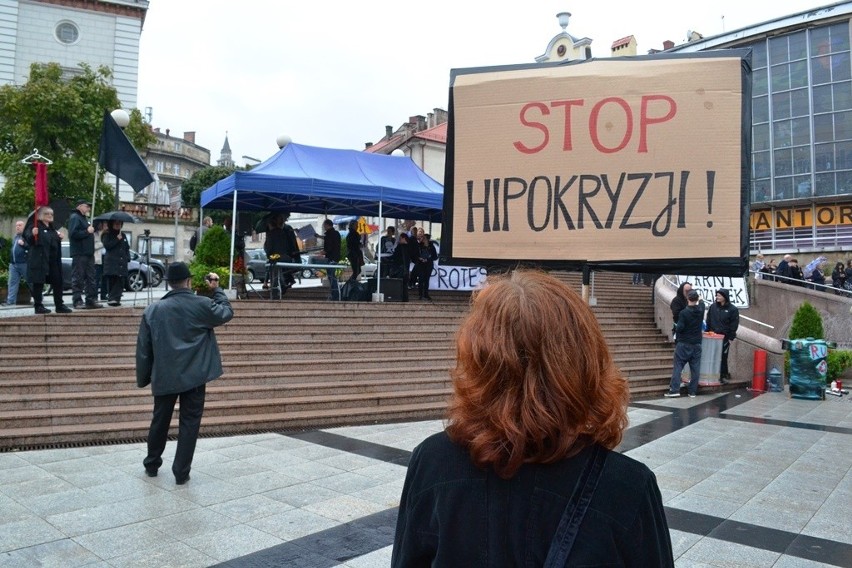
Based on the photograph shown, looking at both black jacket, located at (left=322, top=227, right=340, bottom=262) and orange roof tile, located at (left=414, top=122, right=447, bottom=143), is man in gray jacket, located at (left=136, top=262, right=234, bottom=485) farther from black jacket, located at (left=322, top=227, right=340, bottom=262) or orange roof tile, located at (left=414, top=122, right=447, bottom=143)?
orange roof tile, located at (left=414, top=122, right=447, bottom=143)

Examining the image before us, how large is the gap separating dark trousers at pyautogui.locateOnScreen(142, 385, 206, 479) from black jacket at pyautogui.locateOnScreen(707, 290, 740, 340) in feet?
34.7

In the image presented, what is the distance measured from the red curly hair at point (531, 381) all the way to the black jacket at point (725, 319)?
505 inches

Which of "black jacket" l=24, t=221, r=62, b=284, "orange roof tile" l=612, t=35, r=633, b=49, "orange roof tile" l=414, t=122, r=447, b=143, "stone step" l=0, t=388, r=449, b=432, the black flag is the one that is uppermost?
"orange roof tile" l=612, t=35, r=633, b=49

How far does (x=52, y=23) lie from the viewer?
135ft

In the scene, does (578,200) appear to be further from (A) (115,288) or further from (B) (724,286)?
(B) (724,286)

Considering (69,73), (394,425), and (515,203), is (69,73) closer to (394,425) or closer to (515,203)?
(394,425)

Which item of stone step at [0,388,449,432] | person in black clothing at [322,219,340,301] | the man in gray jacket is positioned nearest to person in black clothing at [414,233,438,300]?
person in black clothing at [322,219,340,301]

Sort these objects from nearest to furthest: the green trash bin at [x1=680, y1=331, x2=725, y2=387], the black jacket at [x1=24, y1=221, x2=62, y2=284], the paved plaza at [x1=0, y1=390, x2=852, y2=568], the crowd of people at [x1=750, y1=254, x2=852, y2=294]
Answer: the paved plaza at [x1=0, y1=390, x2=852, y2=568] → the black jacket at [x1=24, y1=221, x2=62, y2=284] → the green trash bin at [x1=680, y1=331, x2=725, y2=387] → the crowd of people at [x1=750, y1=254, x2=852, y2=294]

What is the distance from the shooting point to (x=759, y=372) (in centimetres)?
1312

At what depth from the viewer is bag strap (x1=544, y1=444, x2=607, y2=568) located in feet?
4.20

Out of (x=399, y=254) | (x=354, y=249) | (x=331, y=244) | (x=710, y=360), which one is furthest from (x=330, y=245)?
(x=710, y=360)

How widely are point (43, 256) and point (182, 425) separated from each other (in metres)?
6.07

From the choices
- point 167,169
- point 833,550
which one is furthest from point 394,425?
point 167,169

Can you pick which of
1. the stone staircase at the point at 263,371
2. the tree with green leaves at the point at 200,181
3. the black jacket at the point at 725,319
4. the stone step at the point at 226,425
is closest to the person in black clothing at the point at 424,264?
the stone staircase at the point at 263,371
